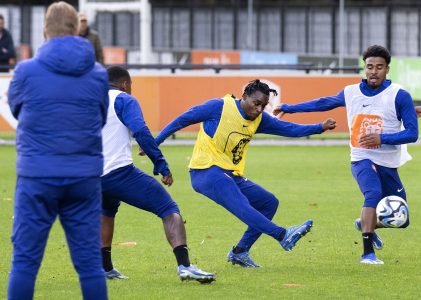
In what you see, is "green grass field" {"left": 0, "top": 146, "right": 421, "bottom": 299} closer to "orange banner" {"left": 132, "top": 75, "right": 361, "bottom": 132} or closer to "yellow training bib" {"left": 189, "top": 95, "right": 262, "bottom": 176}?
"yellow training bib" {"left": 189, "top": 95, "right": 262, "bottom": 176}

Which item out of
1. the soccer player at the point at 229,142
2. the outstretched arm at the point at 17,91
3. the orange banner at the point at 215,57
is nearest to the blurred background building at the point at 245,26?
the orange banner at the point at 215,57

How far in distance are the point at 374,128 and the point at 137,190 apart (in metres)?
2.37

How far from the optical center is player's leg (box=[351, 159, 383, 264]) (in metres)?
10.8

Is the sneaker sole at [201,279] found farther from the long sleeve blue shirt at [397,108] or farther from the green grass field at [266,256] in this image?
the long sleeve blue shirt at [397,108]

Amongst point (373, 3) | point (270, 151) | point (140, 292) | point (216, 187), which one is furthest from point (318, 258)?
point (373, 3)

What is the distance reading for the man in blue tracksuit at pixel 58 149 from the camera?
7215 millimetres

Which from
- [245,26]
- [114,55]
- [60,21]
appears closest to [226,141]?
[60,21]

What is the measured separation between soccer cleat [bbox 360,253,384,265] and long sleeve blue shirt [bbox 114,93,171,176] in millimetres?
2158

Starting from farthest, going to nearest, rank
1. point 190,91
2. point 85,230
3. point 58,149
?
point 190,91 < point 85,230 < point 58,149

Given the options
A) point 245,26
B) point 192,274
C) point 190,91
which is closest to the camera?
point 192,274

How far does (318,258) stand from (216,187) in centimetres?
129

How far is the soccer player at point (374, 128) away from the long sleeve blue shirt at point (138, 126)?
207 centimetres

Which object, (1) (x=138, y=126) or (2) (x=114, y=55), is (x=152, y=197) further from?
(2) (x=114, y=55)

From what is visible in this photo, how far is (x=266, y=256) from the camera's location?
11180 millimetres
